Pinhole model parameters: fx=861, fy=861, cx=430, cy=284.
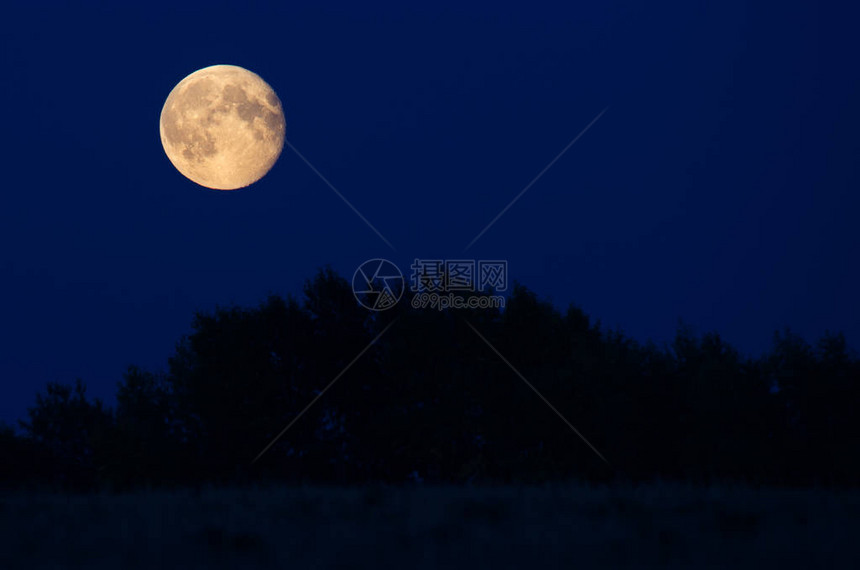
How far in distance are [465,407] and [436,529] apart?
2797cm

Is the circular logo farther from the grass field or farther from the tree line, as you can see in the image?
the grass field

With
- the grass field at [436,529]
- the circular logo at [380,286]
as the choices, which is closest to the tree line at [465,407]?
the circular logo at [380,286]

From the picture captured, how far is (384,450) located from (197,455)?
781 centimetres

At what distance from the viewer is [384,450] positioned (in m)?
35.9

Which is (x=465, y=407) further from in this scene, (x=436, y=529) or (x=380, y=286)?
(x=436, y=529)

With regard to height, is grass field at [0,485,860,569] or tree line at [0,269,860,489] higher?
tree line at [0,269,860,489]

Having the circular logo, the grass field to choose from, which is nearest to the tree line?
the circular logo

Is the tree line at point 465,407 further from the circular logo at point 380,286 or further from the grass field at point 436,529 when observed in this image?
the grass field at point 436,529

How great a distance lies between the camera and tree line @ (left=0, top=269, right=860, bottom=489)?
118ft

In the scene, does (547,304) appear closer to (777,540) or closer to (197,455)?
(197,455)

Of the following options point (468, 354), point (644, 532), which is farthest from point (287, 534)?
point (468, 354)

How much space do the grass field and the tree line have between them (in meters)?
22.5

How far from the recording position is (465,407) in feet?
122

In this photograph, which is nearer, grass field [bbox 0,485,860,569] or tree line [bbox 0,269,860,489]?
grass field [bbox 0,485,860,569]
